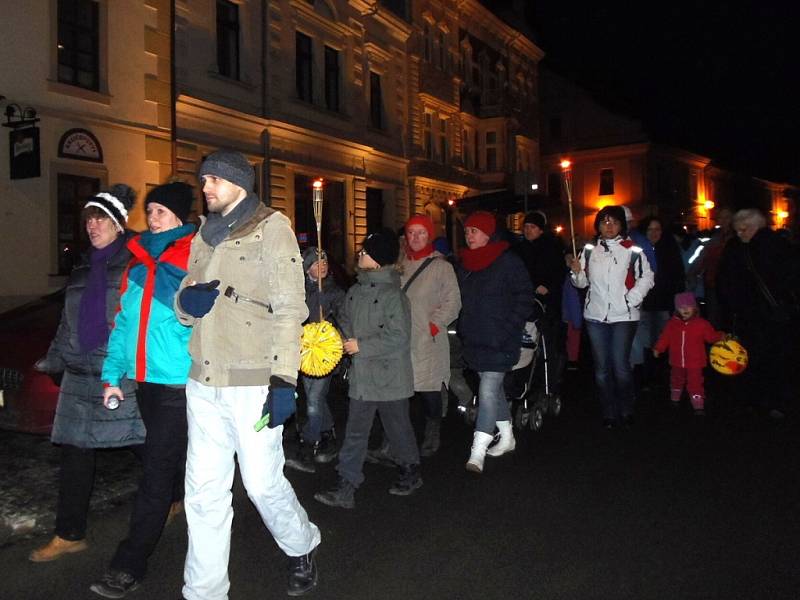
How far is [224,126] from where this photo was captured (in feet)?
62.6

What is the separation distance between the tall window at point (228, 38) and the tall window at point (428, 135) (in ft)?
40.0

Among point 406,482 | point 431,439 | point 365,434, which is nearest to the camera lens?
point 365,434

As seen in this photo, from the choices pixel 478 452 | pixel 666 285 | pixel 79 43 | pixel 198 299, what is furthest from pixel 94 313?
pixel 79 43

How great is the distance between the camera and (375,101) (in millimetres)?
27141

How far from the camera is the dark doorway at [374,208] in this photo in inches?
1063

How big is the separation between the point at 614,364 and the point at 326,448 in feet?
9.51

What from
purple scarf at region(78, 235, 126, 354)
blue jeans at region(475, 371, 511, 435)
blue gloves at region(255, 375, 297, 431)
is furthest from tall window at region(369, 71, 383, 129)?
blue gloves at region(255, 375, 297, 431)

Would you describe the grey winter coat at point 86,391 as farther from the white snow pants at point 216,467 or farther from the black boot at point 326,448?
the black boot at point 326,448

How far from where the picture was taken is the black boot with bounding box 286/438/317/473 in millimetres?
6016

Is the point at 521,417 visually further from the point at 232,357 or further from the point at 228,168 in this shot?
the point at 228,168

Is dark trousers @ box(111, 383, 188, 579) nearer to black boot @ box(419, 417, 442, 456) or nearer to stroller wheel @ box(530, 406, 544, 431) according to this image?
black boot @ box(419, 417, 442, 456)

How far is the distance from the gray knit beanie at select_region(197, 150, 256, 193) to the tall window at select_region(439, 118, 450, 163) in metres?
29.3

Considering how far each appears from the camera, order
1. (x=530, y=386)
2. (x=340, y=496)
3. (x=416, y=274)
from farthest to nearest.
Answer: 1. (x=530, y=386)
2. (x=416, y=274)
3. (x=340, y=496)

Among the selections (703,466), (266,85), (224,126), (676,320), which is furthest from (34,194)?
(703,466)
